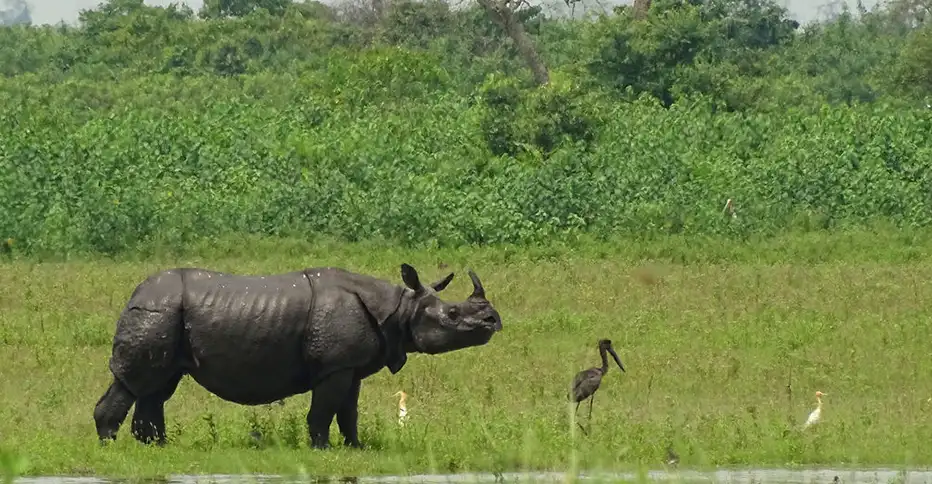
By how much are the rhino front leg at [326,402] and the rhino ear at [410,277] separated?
26.6 inches

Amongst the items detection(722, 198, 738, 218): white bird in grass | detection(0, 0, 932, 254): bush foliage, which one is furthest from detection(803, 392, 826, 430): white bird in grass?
detection(722, 198, 738, 218): white bird in grass

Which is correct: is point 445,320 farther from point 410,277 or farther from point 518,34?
point 518,34

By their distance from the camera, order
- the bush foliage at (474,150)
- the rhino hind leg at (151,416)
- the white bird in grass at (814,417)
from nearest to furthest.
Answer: the rhino hind leg at (151,416) < the white bird in grass at (814,417) < the bush foliage at (474,150)

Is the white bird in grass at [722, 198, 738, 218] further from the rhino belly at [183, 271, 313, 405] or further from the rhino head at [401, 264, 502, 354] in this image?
the rhino belly at [183, 271, 313, 405]

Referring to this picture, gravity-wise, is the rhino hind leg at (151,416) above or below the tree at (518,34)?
below

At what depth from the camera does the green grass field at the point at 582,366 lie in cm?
1153

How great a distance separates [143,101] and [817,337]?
67.3 feet

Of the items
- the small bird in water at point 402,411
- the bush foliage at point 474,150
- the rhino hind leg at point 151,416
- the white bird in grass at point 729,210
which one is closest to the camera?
the rhino hind leg at point 151,416

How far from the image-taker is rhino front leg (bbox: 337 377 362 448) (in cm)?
1187

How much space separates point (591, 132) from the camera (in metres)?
28.5

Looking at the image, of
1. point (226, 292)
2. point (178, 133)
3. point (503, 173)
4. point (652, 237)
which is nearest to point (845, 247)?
point (652, 237)

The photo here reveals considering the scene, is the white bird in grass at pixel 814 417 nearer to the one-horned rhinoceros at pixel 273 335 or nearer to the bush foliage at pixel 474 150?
the one-horned rhinoceros at pixel 273 335

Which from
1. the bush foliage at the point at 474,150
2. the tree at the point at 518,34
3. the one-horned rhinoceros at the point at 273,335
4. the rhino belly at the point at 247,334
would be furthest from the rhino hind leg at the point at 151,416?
the tree at the point at 518,34

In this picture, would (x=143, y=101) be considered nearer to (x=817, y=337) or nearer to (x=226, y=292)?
(x=817, y=337)
